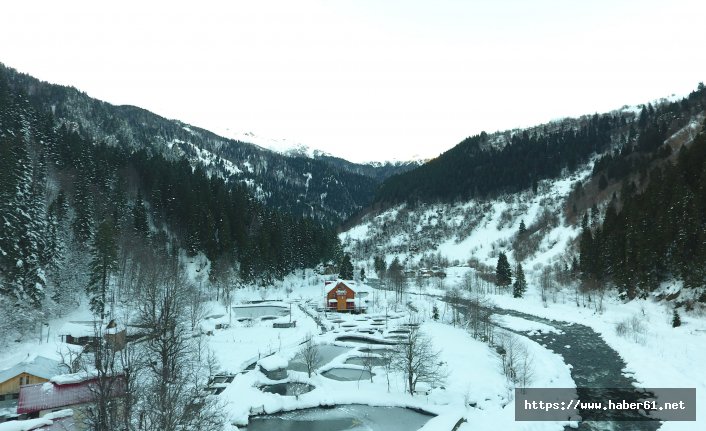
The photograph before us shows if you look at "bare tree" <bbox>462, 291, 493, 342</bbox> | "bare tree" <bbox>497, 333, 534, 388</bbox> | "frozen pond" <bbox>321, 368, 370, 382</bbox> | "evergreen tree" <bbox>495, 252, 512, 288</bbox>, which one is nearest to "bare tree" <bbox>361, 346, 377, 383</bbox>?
"frozen pond" <bbox>321, 368, 370, 382</bbox>

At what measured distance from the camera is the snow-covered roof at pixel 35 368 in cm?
3384

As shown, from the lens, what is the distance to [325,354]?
49656 millimetres

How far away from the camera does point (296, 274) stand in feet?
354

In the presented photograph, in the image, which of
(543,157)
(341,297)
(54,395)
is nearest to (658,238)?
(341,297)

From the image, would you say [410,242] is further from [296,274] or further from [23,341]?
[23,341]

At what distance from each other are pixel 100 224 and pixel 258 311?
33.1 metres

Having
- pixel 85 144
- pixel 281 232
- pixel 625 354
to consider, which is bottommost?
pixel 625 354

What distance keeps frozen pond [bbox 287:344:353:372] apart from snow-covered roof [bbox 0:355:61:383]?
2218 cm

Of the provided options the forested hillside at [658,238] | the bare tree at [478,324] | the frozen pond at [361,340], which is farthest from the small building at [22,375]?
the forested hillside at [658,238]

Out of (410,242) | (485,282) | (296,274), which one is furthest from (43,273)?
(410,242)

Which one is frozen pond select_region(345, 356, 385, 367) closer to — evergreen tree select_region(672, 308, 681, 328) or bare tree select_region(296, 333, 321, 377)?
bare tree select_region(296, 333, 321, 377)

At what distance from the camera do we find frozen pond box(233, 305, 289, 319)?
7416 cm

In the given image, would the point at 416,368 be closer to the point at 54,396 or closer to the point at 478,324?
the point at 478,324

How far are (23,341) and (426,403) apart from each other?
47796mm
